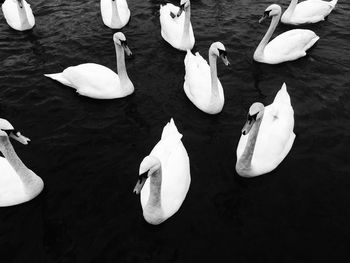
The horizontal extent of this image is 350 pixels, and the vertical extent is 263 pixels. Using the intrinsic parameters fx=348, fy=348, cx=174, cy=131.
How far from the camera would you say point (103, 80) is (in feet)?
33.0

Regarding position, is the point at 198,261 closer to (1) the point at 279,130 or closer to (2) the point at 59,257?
(2) the point at 59,257

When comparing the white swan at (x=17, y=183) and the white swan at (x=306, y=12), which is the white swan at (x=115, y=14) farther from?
the white swan at (x=17, y=183)

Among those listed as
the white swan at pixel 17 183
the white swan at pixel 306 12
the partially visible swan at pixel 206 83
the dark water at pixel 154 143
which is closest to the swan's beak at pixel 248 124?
the dark water at pixel 154 143

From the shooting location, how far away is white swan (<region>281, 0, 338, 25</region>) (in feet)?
46.4

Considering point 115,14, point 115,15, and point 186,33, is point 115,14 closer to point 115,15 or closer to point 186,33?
point 115,15

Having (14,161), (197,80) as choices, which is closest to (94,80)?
(197,80)

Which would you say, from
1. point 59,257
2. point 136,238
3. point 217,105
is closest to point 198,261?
point 136,238

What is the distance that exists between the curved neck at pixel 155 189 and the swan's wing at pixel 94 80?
448 cm

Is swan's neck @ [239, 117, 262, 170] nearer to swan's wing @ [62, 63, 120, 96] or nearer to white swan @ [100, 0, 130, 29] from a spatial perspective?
swan's wing @ [62, 63, 120, 96]

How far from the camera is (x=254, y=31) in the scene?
45.9ft

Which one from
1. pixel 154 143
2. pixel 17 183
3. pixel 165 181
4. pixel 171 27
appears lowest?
pixel 154 143

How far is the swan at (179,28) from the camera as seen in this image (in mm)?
12125

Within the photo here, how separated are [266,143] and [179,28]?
6.70m

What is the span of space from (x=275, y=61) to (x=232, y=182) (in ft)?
18.7
